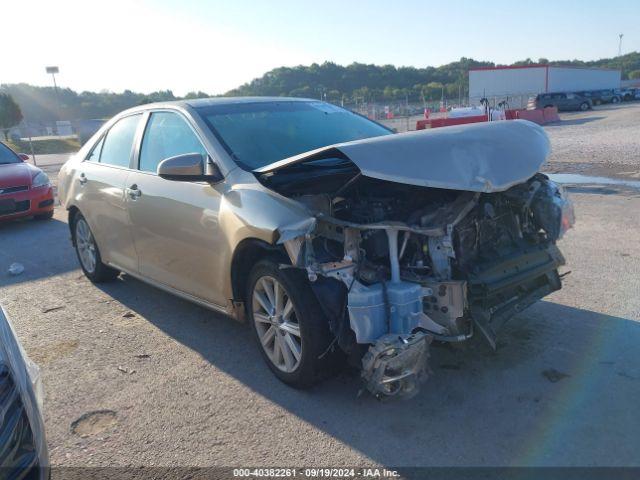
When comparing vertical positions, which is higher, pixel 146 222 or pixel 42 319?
pixel 146 222

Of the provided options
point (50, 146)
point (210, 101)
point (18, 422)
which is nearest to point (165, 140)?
point (210, 101)

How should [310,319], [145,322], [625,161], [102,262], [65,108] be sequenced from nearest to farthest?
[310,319], [145,322], [102,262], [625,161], [65,108]

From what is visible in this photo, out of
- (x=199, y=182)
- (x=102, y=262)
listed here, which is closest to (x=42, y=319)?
(x=102, y=262)

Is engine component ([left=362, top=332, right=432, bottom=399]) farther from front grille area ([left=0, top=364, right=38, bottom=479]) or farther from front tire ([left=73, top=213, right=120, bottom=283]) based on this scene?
front tire ([left=73, top=213, right=120, bottom=283])

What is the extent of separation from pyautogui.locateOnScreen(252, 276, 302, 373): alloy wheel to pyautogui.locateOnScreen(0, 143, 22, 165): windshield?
8.62 meters

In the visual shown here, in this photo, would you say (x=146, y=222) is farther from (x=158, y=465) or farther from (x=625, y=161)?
(x=625, y=161)

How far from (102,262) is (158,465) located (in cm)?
323

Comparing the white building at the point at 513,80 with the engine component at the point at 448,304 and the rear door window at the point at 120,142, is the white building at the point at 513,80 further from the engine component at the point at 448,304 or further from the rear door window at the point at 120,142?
the engine component at the point at 448,304

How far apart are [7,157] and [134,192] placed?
7215 mm

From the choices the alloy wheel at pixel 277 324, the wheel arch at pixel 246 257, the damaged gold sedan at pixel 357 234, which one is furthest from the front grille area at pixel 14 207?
the alloy wheel at pixel 277 324

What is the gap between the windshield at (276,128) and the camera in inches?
160

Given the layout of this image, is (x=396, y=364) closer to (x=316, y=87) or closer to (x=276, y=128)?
(x=276, y=128)

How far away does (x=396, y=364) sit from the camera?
9.64 ft

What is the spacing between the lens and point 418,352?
A: 9.76 ft
